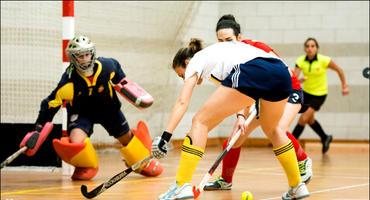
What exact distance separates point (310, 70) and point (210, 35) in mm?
2249

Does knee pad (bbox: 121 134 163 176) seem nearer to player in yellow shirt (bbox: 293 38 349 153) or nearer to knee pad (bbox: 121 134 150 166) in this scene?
knee pad (bbox: 121 134 150 166)

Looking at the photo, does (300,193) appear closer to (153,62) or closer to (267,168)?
(267,168)

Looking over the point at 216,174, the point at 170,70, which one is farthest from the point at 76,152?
the point at 170,70

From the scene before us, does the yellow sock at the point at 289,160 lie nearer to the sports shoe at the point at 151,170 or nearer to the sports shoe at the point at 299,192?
the sports shoe at the point at 299,192

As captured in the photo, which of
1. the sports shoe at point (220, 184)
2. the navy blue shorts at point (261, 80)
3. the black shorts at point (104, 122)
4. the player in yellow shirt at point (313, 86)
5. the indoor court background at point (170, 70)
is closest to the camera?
the navy blue shorts at point (261, 80)

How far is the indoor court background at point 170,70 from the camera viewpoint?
323 inches

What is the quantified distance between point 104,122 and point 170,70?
163 inches

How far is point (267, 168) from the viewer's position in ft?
33.6

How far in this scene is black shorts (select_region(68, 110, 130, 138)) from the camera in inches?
335

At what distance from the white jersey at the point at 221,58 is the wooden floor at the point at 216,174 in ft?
4.37

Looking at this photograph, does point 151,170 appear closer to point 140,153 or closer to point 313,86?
point 140,153

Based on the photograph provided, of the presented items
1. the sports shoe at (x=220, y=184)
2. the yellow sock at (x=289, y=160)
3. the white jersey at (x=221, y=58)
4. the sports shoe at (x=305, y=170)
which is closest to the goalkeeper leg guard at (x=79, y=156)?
the sports shoe at (x=220, y=184)

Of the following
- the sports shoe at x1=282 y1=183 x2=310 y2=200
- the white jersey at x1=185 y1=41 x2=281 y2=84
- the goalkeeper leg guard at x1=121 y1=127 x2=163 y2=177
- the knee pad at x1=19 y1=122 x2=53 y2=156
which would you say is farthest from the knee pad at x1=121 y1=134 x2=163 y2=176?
the white jersey at x1=185 y1=41 x2=281 y2=84

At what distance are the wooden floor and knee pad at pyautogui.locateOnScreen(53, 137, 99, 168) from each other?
7.5 inches
